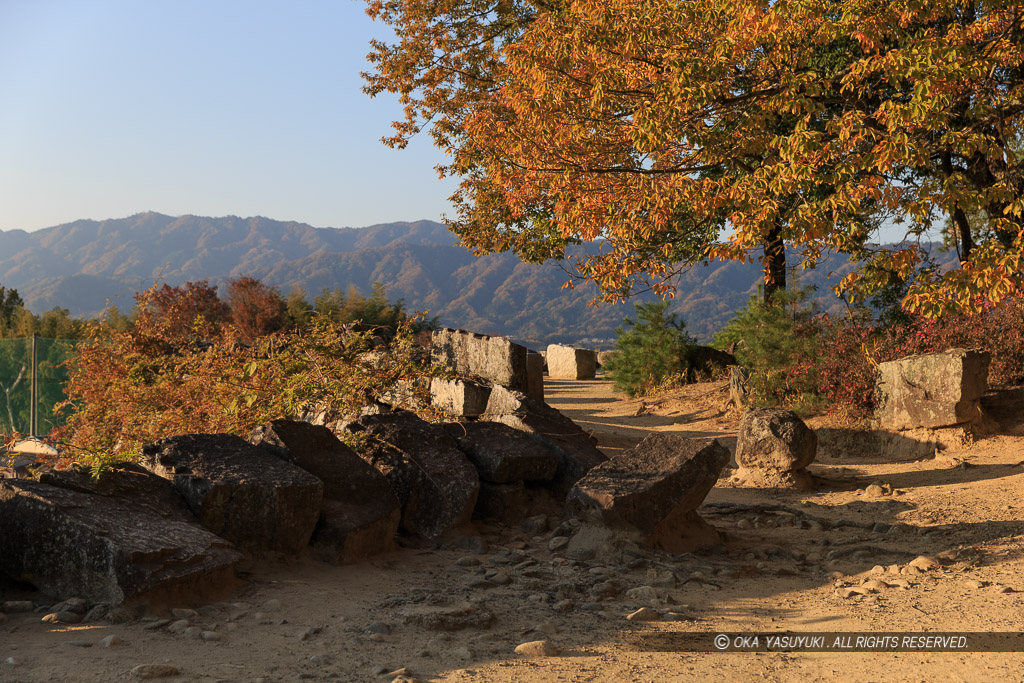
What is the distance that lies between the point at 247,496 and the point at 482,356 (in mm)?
5177

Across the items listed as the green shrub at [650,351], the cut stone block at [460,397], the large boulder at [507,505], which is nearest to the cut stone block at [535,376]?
the cut stone block at [460,397]

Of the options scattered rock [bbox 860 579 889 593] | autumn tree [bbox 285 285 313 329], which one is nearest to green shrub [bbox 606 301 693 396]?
scattered rock [bbox 860 579 889 593]

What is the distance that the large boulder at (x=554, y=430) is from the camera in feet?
21.2

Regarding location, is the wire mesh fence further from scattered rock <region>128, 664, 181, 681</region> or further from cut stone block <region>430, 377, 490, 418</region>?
scattered rock <region>128, 664, 181, 681</region>

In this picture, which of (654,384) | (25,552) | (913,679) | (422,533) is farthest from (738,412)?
(25,552)

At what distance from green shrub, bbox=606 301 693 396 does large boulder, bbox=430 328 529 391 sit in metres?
7.51

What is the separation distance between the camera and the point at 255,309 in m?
28.2

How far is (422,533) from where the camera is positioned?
18.0 feet

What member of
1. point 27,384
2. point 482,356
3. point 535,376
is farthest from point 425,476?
point 27,384

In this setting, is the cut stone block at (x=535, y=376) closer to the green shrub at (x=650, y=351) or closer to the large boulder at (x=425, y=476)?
the large boulder at (x=425, y=476)

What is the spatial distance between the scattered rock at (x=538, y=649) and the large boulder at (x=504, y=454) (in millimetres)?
2459

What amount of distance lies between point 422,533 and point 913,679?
10.5 ft

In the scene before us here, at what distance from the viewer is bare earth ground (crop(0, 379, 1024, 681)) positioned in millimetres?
3336

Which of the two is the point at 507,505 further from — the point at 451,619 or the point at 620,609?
the point at 451,619
